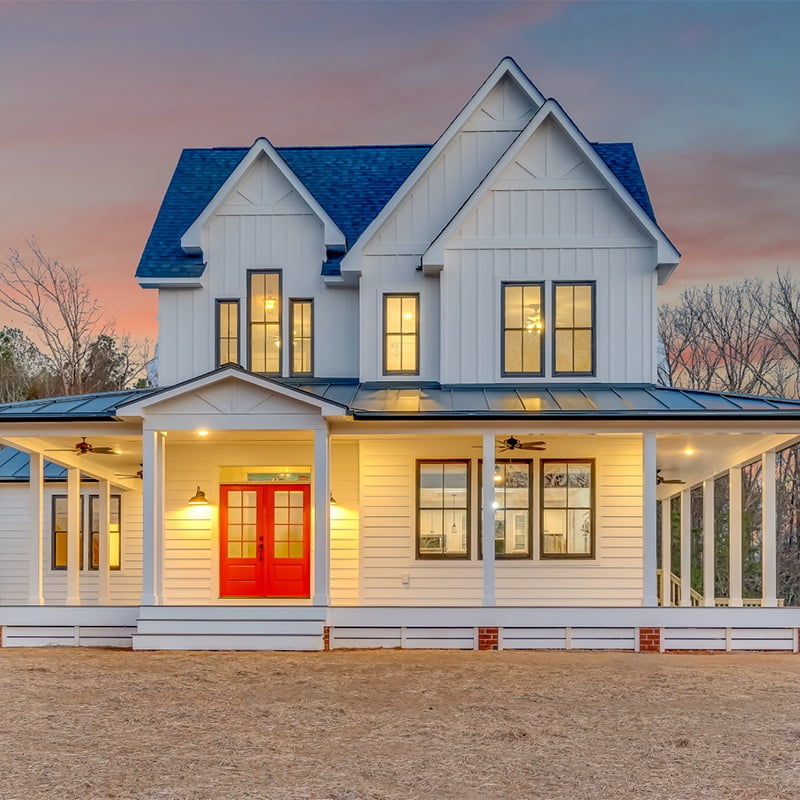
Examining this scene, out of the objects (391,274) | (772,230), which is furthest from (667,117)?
(391,274)

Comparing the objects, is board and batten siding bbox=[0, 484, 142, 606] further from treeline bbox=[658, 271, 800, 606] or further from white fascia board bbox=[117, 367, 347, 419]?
treeline bbox=[658, 271, 800, 606]

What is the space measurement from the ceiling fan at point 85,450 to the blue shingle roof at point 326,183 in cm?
330

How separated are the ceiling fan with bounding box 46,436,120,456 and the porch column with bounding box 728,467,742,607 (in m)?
11.4

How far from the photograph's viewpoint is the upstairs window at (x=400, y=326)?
17.6 meters

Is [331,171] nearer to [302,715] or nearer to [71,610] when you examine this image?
[71,610]

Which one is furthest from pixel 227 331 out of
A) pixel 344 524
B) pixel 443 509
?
pixel 443 509

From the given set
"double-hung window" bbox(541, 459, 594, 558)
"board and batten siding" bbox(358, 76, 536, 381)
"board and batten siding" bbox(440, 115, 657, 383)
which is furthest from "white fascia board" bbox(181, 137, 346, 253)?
"double-hung window" bbox(541, 459, 594, 558)

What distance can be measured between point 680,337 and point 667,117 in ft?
52.6

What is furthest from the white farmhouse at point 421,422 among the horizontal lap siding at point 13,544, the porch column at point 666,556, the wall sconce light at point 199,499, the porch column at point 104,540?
the horizontal lap siding at point 13,544

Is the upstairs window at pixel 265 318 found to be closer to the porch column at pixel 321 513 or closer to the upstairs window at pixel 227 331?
the upstairs window at pixel 227 331

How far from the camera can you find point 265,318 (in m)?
18.2

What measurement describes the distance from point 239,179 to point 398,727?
11.6 meters

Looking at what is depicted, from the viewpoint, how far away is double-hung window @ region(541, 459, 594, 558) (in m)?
17.2

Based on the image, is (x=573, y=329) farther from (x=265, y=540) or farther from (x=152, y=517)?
(x=152, y=517)
